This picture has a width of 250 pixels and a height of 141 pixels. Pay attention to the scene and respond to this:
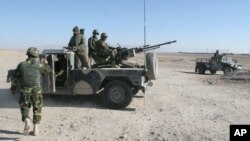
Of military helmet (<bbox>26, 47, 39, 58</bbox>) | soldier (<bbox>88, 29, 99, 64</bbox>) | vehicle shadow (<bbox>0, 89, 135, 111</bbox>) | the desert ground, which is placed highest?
soldier (<bbox>88, 29, 99, 64</bbox>)

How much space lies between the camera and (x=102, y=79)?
1071cm

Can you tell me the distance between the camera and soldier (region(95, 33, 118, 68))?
11695mm

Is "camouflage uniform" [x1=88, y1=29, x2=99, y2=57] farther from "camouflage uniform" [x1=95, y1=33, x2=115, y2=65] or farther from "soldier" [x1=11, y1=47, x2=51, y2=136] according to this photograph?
"soldier" [x1=11, y1=47, x2=51, y2=136]

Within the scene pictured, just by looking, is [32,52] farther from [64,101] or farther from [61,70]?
[64,101]

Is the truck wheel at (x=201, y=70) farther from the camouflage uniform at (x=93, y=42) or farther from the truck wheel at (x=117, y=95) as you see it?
the truck wheel at (x=117, y=95)

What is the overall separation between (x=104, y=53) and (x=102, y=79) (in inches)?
49.9

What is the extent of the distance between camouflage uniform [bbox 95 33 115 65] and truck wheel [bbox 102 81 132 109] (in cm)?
118

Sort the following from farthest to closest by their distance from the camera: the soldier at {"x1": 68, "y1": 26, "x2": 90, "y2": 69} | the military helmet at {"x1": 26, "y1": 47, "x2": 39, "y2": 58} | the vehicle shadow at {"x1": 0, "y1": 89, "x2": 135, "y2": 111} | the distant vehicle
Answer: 1. the distant vehicle
2. the soldier at {"x1": 68, "y1": 26, "x2": 90, "y2": 69}
3. the vehicle shadow at {"x1": 0, "y1": 89, "x2": 135, "y2": 111}
4. the military helmet at {"x1": 26, "y1": 47, "x2": 39, "y2": 58}

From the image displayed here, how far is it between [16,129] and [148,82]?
461cm

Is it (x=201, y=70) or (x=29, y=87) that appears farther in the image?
(x=201, y=70)

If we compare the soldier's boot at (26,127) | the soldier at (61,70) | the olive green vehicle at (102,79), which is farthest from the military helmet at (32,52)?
the soldier at (61,70)

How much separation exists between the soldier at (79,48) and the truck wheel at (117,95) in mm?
1068

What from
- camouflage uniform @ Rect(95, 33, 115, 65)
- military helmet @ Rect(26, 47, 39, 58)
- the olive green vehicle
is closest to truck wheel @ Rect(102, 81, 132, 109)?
the olive green vehicle

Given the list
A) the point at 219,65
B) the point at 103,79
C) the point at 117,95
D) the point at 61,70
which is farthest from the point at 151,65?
the point at 219,65
